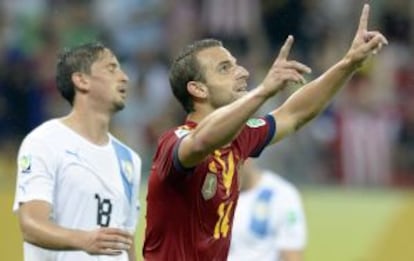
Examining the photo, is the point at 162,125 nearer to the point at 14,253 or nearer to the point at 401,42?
the point at 14,253

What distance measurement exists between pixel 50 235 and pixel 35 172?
49 cm

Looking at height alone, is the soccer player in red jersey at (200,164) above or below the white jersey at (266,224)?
below

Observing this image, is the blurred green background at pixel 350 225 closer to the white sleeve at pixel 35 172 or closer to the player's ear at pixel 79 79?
the player's ear at pixel 79 79

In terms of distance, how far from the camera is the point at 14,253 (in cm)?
1394

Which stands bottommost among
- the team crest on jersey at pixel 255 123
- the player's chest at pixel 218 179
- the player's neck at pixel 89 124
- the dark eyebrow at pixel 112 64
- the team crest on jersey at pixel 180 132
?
the player's chest at pixel 218 179

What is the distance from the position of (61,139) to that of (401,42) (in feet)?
24.2

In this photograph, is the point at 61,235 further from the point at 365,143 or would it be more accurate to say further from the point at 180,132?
the point at 365,143

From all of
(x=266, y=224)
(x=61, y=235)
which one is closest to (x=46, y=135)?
(x=61, y=235)

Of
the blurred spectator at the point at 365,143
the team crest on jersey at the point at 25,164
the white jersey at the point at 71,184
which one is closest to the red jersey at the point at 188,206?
the white jersey at the point at 71,184

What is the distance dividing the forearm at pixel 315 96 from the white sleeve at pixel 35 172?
1332 mm

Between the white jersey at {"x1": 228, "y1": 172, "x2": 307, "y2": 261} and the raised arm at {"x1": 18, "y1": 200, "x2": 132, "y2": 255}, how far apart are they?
8.87ft


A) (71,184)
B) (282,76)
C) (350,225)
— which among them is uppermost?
(350,225)

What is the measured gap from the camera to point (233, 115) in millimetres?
7430

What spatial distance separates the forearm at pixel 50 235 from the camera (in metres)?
8.14
